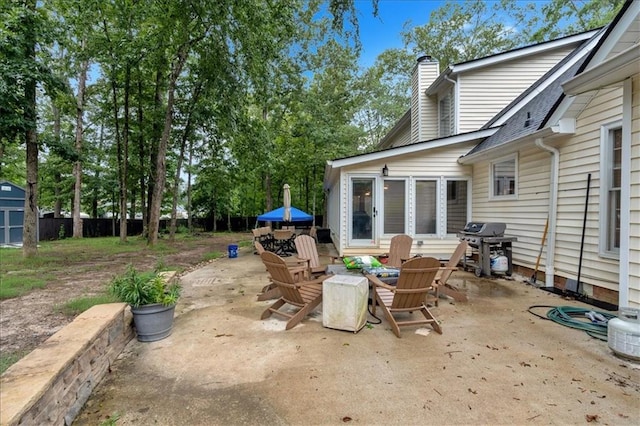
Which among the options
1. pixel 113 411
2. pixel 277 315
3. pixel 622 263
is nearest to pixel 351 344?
pixel 277 315

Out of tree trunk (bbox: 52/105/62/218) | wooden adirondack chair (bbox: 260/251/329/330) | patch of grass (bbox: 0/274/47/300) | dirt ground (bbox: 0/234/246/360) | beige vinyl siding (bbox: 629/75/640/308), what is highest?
tree trunk (bbox: 52/105/62/218)

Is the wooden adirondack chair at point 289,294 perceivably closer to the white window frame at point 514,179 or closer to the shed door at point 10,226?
the white window frame at point 514,179

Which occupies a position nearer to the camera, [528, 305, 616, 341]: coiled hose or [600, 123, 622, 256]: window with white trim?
[528, 305, 616, 341]: coiled hose

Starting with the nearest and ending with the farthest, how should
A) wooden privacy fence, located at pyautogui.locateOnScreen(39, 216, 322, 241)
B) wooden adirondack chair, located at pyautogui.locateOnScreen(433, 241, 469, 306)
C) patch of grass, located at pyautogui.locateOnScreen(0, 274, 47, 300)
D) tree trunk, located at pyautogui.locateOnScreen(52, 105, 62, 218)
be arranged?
1. wooden adirondack chair, located at pyautogui.locateOnScreen(433, 241, 469, 306)
2. patch of grass, located at pyautogui.locateOnScreen(0, 274, 47, 300)
3. wooden privacy fence, located at pyautogui.locateOnScreen(39, 216, 322, 241)
4. tree trunk, located at pyautogui.locateOnScreen(52, 105, 62, 218)

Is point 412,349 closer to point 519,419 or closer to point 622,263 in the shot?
point 519,419

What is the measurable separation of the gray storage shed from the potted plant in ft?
47.2

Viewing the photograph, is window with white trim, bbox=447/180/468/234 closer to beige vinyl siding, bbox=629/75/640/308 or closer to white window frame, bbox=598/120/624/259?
white window frame, bbox=598/120/624/259

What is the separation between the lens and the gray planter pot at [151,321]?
337cm

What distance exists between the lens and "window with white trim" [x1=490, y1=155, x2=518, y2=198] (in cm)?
687

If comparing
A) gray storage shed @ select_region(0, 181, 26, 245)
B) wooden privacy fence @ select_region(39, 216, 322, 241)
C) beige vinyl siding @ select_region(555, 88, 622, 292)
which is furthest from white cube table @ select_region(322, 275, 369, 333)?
gray storage shed @ select_region(0, 181, 26, 245)

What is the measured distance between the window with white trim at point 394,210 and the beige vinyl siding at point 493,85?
9.55 feet

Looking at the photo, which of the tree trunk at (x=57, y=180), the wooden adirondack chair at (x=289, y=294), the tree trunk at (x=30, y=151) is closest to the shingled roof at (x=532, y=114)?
the wooden adirondack chair at (x=289, y=294)

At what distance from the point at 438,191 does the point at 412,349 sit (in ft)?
18.9

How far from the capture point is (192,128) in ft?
47.3
